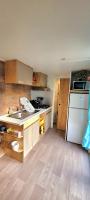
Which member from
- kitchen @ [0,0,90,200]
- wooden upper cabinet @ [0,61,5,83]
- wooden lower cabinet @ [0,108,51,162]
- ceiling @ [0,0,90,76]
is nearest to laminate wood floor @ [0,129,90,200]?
kitchen @ [0,0,90,200]

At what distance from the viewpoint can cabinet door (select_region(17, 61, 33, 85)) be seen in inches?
88.5

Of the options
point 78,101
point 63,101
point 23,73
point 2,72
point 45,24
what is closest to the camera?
point 45,24

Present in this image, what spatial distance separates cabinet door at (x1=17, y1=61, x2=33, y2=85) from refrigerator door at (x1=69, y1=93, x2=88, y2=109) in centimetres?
131

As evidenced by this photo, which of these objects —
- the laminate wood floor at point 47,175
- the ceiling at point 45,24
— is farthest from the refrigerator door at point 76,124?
the ceiling at point 45,24

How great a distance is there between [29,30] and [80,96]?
2.17 m

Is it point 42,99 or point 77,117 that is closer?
point 77,117

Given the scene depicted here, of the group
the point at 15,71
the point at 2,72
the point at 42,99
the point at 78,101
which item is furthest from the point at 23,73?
the point at 42,99

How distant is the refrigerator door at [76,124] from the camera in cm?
285

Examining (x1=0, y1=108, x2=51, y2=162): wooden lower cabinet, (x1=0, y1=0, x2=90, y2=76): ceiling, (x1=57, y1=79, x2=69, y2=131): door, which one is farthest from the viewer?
(x1=57, y1=79, x2=69, y2=131): door

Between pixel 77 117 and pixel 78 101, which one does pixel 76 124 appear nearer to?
pixel 77 117

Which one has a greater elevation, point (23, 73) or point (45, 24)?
point (45, 24)

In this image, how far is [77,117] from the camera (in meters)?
2.94

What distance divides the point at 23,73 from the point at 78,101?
5.37 feet

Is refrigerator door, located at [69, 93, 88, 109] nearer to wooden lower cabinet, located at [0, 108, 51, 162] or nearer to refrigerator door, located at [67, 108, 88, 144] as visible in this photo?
refrigerator door, located at [67, 108, 88, 144]
